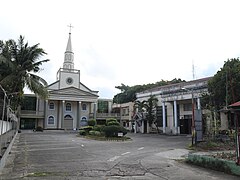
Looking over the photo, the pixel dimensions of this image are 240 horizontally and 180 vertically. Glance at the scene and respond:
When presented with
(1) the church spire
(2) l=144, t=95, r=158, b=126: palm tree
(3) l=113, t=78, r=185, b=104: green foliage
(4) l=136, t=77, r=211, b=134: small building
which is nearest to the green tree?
(2) l=144, t=95, r=158, b=126: palm tree

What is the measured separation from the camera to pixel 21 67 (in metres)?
21.0

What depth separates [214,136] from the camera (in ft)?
53.2

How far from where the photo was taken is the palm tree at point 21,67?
20.1m

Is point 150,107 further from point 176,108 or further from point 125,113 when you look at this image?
point 125,113

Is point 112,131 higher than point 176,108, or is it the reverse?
point 176,108

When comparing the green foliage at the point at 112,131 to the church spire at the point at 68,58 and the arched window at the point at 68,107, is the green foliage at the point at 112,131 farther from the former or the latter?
the church spire at the point at 68,58

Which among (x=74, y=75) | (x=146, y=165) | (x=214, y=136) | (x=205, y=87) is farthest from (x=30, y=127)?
(x=146, y=165)

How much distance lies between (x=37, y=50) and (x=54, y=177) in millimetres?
17006

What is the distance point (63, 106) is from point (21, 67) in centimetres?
2529

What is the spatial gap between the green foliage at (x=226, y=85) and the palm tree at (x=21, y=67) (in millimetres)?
15726

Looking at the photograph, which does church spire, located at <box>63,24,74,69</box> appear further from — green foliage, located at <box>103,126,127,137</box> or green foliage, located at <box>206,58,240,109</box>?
green foliage, located at <box>206,58,240,109</box>

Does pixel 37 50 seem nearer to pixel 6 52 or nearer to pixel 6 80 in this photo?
pixel 6 52

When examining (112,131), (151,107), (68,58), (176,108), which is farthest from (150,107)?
(68,58)

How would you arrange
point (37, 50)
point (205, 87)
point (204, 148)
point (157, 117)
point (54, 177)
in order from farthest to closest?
point (157, 117), point (205, 87), point (37, 50), point (204, 148), point (54, 177)
